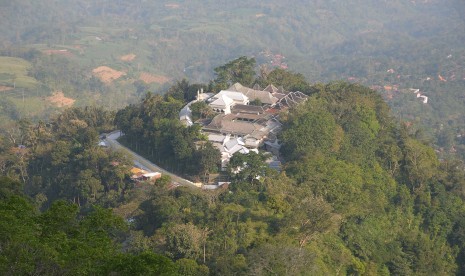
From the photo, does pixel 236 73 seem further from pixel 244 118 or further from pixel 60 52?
pixel 60 52

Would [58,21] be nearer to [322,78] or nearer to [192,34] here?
[192,34]

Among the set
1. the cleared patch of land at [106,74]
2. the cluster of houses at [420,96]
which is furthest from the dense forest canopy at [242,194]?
the cleared patch of land at [106,74]

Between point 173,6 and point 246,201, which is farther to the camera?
point 173,6

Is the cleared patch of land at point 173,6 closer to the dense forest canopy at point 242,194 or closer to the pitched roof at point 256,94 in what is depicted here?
the dense forest canopy at point 242,194

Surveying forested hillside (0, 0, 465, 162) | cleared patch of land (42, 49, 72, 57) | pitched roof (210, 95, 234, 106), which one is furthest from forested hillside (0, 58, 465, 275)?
cleared patch of land (42, 49, 72, 57)

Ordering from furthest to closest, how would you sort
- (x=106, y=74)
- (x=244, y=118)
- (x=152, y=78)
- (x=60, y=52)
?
(x=60, y=52) → (x=152, y=78) → (x=106, y=74) → (x=244, y=118)

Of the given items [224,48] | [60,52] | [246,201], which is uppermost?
[246,201]

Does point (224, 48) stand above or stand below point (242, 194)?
below

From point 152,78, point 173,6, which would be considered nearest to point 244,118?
point 152,78
